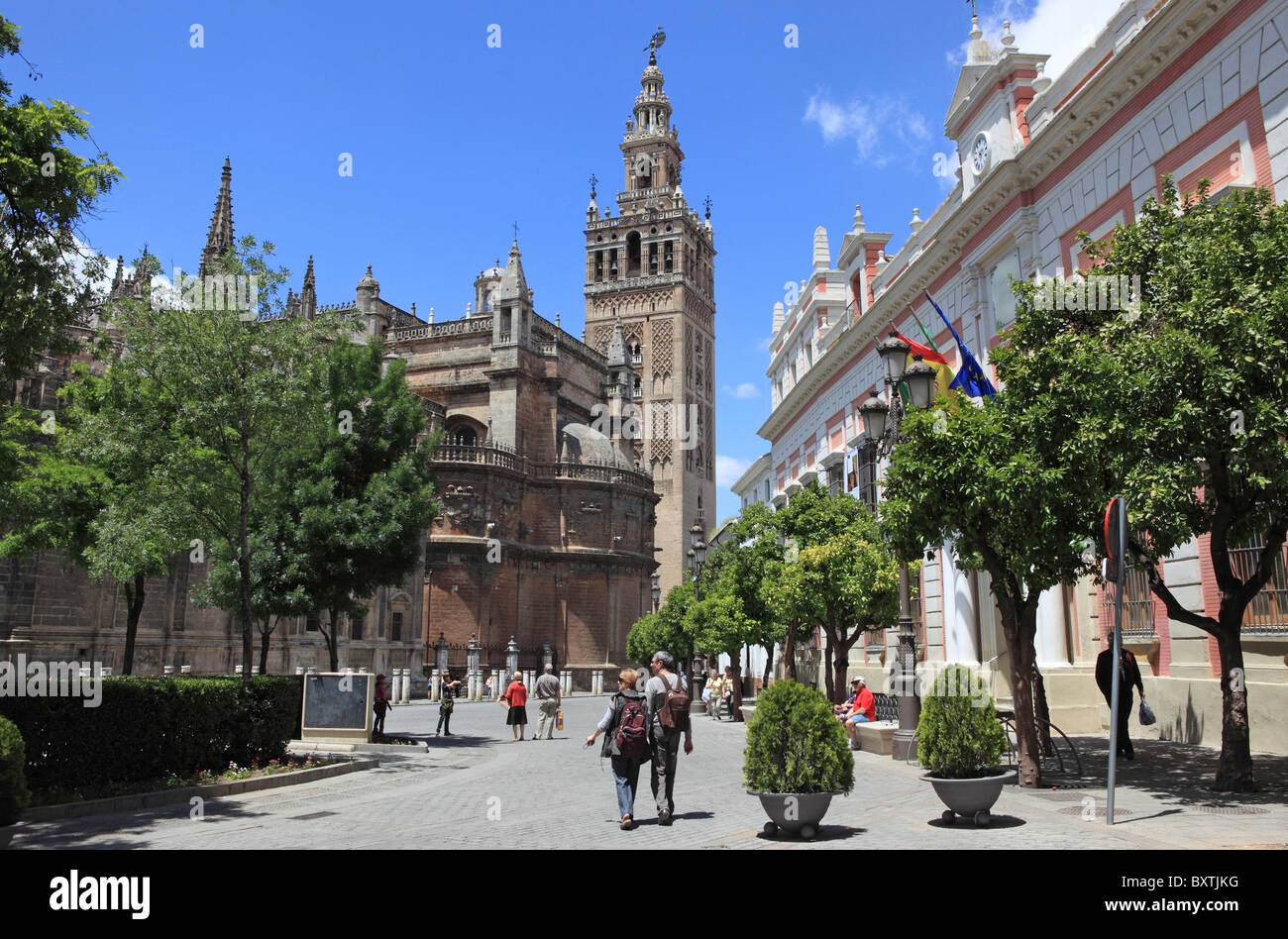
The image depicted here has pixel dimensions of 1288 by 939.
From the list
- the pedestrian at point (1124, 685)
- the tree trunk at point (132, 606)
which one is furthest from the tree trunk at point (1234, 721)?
the tree trunk at point (132, 606)

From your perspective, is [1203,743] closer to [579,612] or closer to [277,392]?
[277,392]

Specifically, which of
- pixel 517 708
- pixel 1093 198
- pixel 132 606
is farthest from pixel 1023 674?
pixel 132 606

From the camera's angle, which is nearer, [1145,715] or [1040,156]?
[1145,715]

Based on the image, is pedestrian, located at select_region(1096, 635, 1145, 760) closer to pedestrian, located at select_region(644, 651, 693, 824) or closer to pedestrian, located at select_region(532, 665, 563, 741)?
pedestrian, located at select_region(644, 651, 693, 824)

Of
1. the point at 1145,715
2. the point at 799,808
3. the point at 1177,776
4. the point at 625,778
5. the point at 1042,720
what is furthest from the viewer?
the point at 1145,715

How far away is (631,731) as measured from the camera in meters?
9.42

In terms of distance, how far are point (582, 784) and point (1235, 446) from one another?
908 centimetres

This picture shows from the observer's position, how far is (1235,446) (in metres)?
9.09

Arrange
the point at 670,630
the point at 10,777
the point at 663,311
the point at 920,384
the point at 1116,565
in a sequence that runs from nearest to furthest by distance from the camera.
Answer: the point at 10,777 → the point at 1116,565 → the point at 920,384 → the point at 670,630 → the point at 663,311

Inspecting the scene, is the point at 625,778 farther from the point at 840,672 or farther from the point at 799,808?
the point at 840,672

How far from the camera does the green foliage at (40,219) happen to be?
9.73m

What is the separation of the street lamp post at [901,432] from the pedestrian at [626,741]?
4.97 m

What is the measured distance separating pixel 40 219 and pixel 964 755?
1121 centimetres

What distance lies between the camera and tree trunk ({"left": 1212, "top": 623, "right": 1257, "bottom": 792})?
9641 mm
